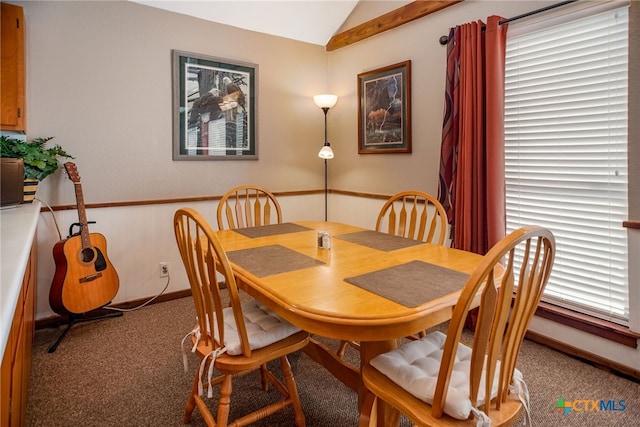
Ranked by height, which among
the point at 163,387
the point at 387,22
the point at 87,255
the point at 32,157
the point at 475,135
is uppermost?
the point at 387,22

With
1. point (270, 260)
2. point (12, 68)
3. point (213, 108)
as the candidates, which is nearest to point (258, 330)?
point (270, 260)

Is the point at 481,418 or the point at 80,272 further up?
the point at 80,272

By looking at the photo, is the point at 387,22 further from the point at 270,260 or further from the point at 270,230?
the point at 270,260

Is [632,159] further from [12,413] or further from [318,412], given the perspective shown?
[12,413]

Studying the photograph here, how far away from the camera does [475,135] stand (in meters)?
2.50

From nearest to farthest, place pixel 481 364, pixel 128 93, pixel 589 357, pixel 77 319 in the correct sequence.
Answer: pixel 481 364 < pixel 589 357 < pixel 77 319 < pixel 128 93

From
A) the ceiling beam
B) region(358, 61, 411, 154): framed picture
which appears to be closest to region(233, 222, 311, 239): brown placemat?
region(358, 61, 411, 154): framed picture

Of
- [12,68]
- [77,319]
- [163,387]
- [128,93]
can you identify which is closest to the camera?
[163,387]

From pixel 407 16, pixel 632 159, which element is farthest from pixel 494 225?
pixel 407 16

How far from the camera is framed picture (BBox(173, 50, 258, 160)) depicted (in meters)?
3.16

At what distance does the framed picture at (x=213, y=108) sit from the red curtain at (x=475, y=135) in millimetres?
1734

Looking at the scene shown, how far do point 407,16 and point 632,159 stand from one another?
1895 mm

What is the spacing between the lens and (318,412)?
5.87ft

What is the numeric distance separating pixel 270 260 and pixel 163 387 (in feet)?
3.17
